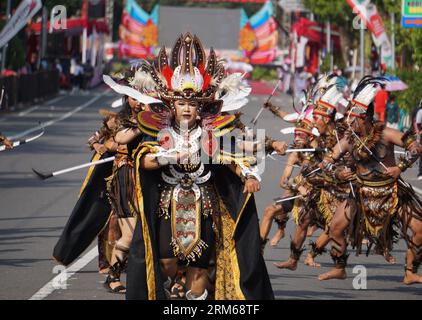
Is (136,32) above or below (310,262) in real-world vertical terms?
above

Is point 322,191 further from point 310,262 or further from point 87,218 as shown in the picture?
point 87,218

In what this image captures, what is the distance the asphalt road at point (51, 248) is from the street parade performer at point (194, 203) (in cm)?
208

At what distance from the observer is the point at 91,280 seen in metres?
13.0

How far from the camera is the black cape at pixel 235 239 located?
9797 mm

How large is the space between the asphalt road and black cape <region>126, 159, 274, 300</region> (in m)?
2.10

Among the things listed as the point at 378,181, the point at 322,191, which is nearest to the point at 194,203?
the point at 378,181

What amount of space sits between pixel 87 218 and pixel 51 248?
7.86 ft

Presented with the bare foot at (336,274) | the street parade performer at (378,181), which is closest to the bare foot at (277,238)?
the bare foot at (336,274)

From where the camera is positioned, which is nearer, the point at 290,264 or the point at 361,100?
the point at 361,100

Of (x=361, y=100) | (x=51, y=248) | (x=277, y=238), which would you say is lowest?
(x=51, y=248)

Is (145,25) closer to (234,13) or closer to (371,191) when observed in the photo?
(234,13)

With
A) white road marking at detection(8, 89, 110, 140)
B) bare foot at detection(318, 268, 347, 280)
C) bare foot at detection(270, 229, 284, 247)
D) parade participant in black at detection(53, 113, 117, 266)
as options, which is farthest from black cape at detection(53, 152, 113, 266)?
white road marking at detection(8, 89, 110, 140)

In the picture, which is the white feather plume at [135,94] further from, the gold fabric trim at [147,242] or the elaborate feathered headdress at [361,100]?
the elaborate feathered headdress at [361,100]

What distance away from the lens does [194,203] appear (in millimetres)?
9922
